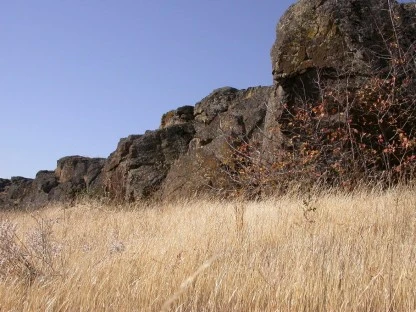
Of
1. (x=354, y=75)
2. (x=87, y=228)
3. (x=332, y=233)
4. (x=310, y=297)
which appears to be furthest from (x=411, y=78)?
(x=310, y=297)

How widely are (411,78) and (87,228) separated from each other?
270 inches

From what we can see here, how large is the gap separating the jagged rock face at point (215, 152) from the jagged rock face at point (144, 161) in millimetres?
928

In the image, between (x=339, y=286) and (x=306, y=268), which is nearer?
(x=339, y=286)

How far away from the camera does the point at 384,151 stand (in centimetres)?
871

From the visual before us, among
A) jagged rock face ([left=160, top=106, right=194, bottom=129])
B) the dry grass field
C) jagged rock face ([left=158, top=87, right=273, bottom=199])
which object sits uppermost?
jagged rock face ([left=160, top=106, right=194, bottom=129])

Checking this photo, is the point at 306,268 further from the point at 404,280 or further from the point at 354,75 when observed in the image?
the point at 354,75

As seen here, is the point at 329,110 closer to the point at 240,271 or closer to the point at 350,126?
the point at 350,126

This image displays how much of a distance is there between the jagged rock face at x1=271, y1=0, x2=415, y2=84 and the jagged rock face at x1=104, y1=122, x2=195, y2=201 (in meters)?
5.64

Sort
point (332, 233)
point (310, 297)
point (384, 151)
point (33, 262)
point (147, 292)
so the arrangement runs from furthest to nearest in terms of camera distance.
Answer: point (384, 151), point (332, 233), point (33, 262), point (147, 292), point (310, 297)

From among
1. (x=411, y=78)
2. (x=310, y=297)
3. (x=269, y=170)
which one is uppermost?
(x=411, y=78)

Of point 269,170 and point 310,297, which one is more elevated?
point 269,170

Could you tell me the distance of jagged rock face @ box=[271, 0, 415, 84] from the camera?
32.2ft

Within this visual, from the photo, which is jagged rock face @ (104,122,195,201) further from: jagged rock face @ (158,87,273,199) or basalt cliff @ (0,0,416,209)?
basalt cliff @ (0,0,416,209)

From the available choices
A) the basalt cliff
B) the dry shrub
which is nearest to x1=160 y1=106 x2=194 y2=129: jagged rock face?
the basalt cliff
